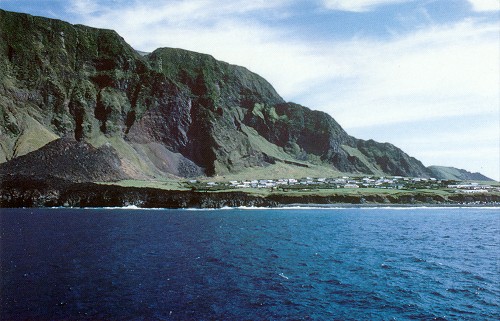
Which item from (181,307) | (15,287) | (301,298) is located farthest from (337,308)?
(15,287)

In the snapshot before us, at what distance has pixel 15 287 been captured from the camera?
144 feet

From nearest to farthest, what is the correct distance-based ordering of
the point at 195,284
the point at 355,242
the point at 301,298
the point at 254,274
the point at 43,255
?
1. the point at 301,298
2. the point at 195,284
3. the point at 254,274
4. the point at 43,255
5. the point at 355,242

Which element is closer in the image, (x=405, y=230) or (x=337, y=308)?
(x=337, y=308)

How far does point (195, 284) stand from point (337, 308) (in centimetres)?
1565

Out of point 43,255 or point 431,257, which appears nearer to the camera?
point 43,255

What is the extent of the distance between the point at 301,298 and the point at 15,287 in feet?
96.1

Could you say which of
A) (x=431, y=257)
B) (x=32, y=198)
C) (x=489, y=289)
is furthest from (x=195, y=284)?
(x=32, y=198)

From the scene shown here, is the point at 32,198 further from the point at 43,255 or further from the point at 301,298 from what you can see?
the point at 301,298

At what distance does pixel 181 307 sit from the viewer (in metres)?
38.3

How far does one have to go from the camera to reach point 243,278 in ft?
164

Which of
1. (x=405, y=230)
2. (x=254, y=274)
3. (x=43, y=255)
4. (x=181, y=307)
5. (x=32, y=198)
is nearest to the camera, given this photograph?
(x=181, y=307)

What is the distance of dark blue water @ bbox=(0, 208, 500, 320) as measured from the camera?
3828cm

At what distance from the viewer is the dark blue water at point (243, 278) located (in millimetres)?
38281

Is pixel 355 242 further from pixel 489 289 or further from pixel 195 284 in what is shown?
pixel 195 284
